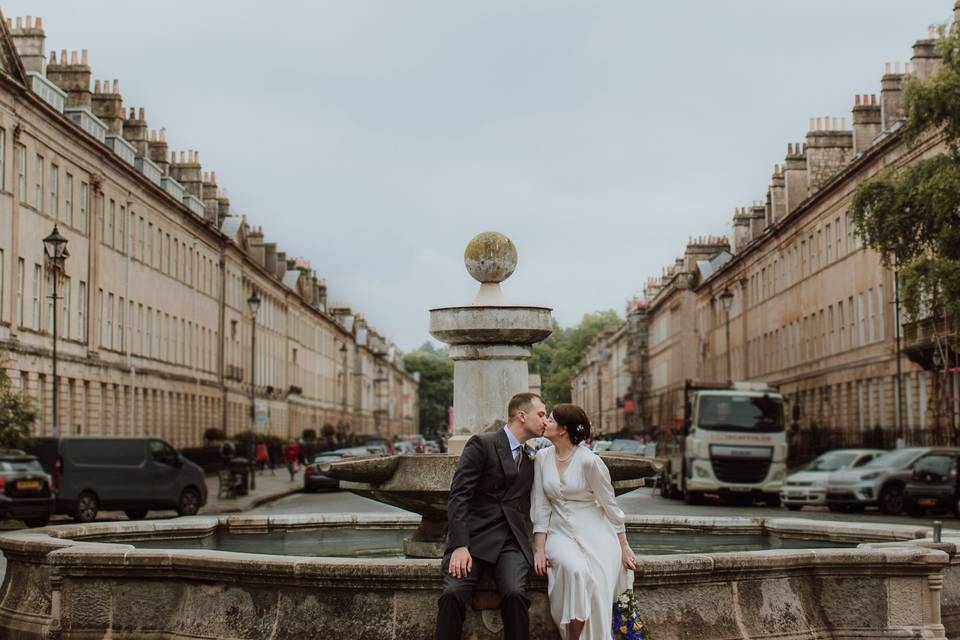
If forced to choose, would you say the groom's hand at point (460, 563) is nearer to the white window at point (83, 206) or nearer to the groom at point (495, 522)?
the groom at point (495, 522)

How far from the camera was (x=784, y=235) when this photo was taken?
73.3m

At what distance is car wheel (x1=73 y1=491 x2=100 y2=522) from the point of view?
2988 centimetres

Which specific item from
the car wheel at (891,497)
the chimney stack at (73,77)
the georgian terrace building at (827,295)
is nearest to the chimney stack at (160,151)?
the chimney stack at (73,77)

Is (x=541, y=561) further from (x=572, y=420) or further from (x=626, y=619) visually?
(x=572, y=420)

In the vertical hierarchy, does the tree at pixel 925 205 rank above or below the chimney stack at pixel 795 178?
below

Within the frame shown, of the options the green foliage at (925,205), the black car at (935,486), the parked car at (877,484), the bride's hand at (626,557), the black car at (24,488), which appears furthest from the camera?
the parked car at (877,484)

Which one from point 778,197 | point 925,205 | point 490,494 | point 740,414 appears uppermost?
point 778,197

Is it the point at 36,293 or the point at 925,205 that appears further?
the point at 36,293

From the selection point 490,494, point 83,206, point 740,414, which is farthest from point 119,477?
point 490,494

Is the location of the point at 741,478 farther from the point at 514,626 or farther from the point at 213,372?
the point at 213,372

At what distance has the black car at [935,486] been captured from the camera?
32344 mm

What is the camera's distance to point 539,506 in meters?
8.64

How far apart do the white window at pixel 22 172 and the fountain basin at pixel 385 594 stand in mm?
35107

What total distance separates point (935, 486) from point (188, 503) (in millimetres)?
16864
